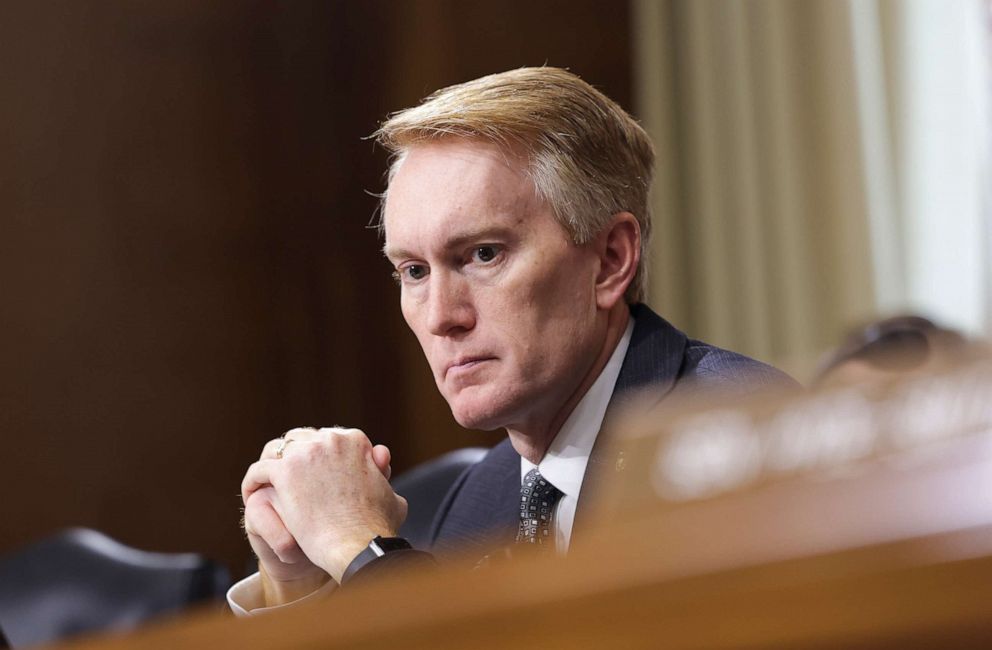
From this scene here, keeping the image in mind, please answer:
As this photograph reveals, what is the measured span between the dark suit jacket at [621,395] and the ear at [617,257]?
0.25 feet

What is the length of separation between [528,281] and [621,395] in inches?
7.7

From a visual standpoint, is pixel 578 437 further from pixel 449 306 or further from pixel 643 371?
pixel 449 306

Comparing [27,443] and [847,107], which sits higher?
[847,107]

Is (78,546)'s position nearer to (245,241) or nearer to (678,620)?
(245,241)

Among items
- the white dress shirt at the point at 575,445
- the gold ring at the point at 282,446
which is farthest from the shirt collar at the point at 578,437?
the gold ring at the point at 282,446

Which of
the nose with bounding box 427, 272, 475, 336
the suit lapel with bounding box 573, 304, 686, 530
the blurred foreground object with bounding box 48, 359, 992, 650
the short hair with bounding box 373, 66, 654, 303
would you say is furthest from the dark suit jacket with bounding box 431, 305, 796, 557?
the blurred foreground object with bounding box 48, 359, 992, 650

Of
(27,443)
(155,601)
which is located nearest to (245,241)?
(27,443)

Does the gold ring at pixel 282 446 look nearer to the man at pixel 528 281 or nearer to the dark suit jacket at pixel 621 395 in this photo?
the man at pixel 528 281

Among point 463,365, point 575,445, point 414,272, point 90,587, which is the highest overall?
point 414,272

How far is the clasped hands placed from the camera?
1318 millimetres

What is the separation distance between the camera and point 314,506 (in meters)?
1.36

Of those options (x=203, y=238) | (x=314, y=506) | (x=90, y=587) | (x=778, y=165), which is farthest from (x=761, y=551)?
(x=203, y=238)

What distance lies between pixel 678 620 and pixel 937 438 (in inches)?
2.6

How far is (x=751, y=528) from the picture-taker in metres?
0.26
